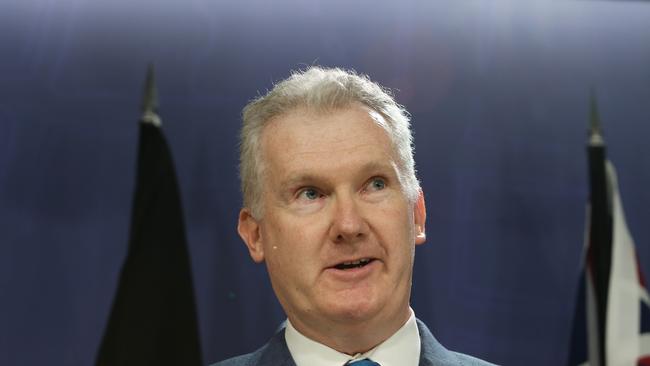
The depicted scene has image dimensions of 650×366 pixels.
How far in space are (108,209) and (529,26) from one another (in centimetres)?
146

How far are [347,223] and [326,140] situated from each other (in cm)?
21

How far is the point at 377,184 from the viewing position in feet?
6.23

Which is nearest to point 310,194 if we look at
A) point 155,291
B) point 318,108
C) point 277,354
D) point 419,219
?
point 318,108

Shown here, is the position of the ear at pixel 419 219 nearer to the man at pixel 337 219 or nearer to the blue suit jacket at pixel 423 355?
the man at pixel 337 219

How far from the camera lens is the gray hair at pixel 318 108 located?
195 centimetres

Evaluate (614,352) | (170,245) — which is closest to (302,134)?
(170,245)

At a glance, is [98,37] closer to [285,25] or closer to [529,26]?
[285,25]

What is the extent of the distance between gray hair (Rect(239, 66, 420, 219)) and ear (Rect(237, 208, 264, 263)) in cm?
3

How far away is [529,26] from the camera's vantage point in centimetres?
279

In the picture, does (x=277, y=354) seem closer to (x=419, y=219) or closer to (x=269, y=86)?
(x=419, y=219)

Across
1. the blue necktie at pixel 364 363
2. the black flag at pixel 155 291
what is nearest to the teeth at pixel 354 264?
the blue necktie at pixel 364 363

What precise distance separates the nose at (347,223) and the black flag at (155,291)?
0.56m

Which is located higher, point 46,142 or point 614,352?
point 46,142

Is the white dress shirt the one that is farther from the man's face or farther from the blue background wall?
the blue background wall
